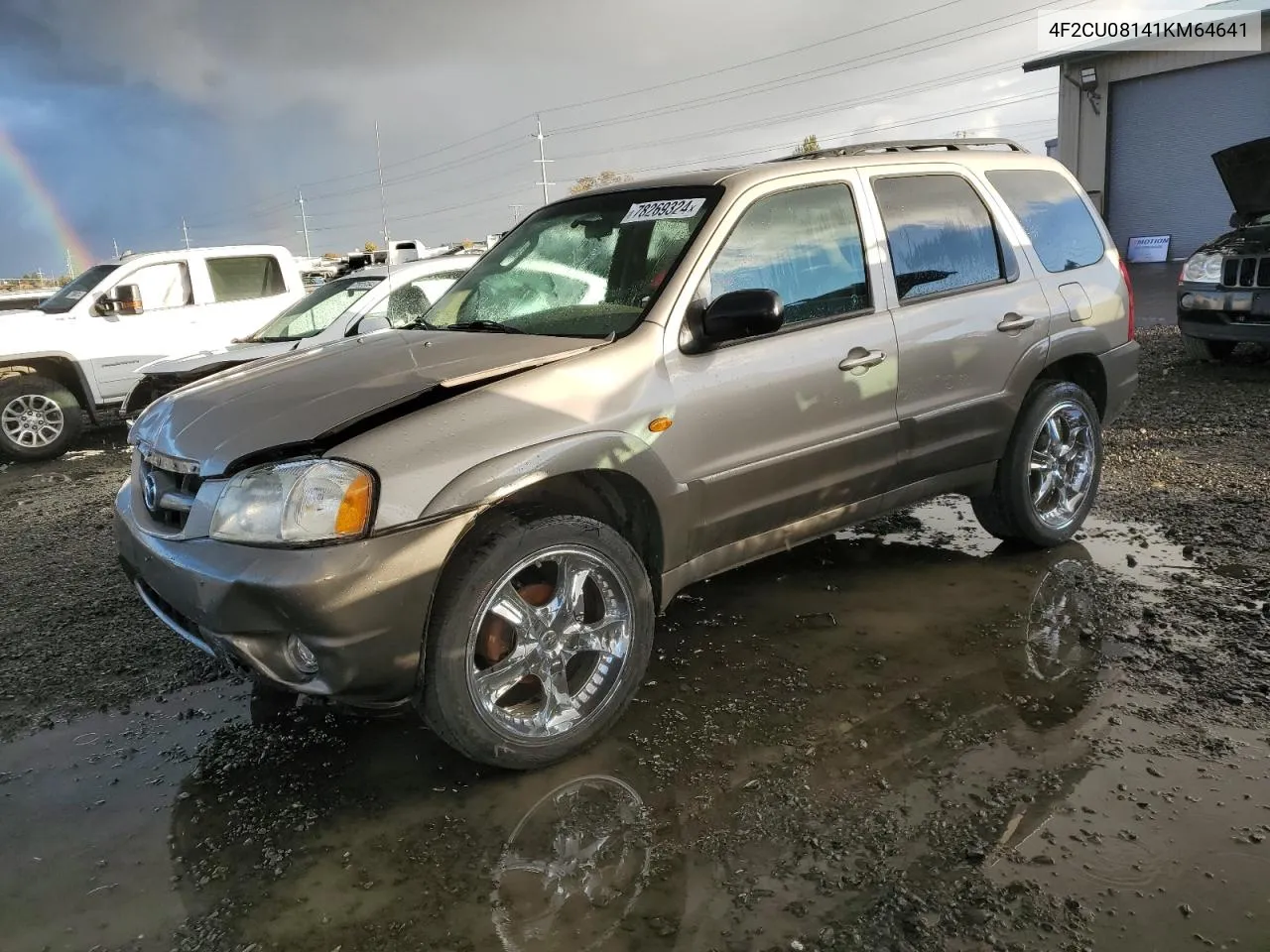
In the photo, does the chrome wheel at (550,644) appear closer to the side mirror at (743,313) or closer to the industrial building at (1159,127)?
the side mirror at (743,313)

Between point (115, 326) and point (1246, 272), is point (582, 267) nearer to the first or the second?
point (1246, 272)

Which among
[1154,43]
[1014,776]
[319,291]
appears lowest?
[1014,776]

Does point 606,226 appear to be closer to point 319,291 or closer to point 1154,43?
point 319,291

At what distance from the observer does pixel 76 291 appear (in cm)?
952

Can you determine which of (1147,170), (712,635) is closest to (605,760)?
(712,635)

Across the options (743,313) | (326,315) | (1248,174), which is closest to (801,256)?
(743,313)

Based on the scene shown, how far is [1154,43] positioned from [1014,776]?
21652mm

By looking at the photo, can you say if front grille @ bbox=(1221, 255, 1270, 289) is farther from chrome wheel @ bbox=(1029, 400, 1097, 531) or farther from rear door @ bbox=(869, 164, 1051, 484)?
rear door @ bbox=(869, 164, 1051, 484)

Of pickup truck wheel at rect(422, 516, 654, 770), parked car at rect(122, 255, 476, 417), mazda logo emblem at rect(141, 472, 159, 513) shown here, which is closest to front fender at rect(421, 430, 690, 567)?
pickup truck wheel at rect(422, 516, 654, 770)

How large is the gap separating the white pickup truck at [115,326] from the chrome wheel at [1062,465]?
8411 millimetres

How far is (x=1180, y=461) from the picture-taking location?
605 centimetres

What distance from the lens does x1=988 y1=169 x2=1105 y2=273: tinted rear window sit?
14.4ft

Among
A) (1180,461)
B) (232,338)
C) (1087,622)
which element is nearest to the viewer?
(1087,622)

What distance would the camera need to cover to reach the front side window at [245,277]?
33.0ft
